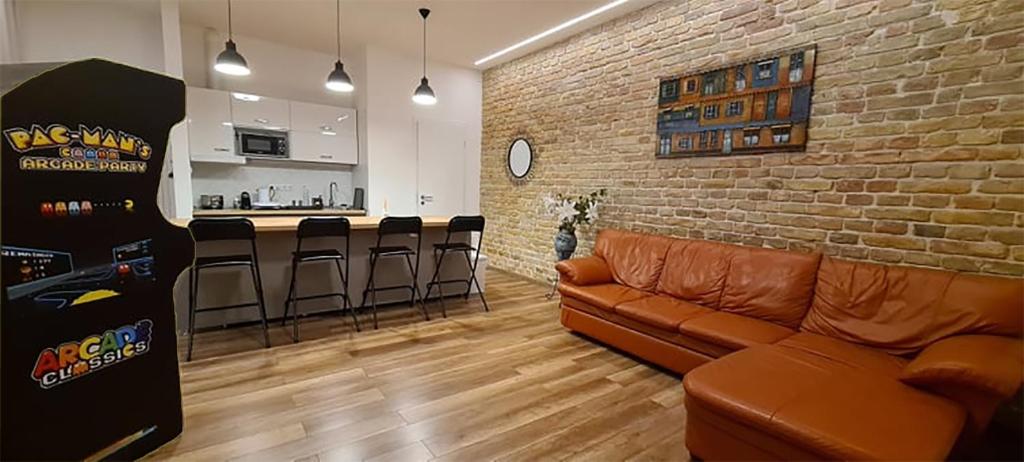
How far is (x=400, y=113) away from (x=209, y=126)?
7.20 ft

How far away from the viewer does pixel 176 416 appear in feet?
6.81

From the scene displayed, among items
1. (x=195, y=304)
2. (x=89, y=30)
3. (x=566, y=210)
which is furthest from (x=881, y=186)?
(x=89, y=30)

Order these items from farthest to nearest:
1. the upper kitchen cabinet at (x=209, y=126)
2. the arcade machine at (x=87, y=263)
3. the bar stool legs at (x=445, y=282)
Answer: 1. the upper kitchen cabinet at (x=209, y=126)
2. the bar stool legs at (x=445, y=282)
3. the arcade machine at (x=87, y=263)

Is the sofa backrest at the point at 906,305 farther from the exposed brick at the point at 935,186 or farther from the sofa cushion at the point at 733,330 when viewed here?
the exposed brick at the point at 935,186

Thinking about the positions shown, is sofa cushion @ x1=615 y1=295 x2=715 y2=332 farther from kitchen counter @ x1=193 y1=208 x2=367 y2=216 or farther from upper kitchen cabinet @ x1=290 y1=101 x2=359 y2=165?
upper kitchen cabinet @ x1=290 y1=101 x2=359 y2=165

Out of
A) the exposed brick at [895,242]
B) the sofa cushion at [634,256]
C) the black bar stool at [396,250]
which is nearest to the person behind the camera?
the exposed brick at [895,242]

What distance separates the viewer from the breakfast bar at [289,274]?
343cm

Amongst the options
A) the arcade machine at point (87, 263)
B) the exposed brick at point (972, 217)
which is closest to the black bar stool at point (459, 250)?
the arcade machine at point (87, 263)

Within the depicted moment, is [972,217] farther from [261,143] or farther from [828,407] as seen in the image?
[261,143]

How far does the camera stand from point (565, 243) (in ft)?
15.1

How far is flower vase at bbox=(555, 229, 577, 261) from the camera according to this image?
181 inches

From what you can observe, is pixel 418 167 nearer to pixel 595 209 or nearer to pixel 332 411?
pixel 595 209

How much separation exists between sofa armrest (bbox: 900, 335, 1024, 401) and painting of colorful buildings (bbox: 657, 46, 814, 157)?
156cm

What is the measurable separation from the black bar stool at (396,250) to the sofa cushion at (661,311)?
1867 millimetres
